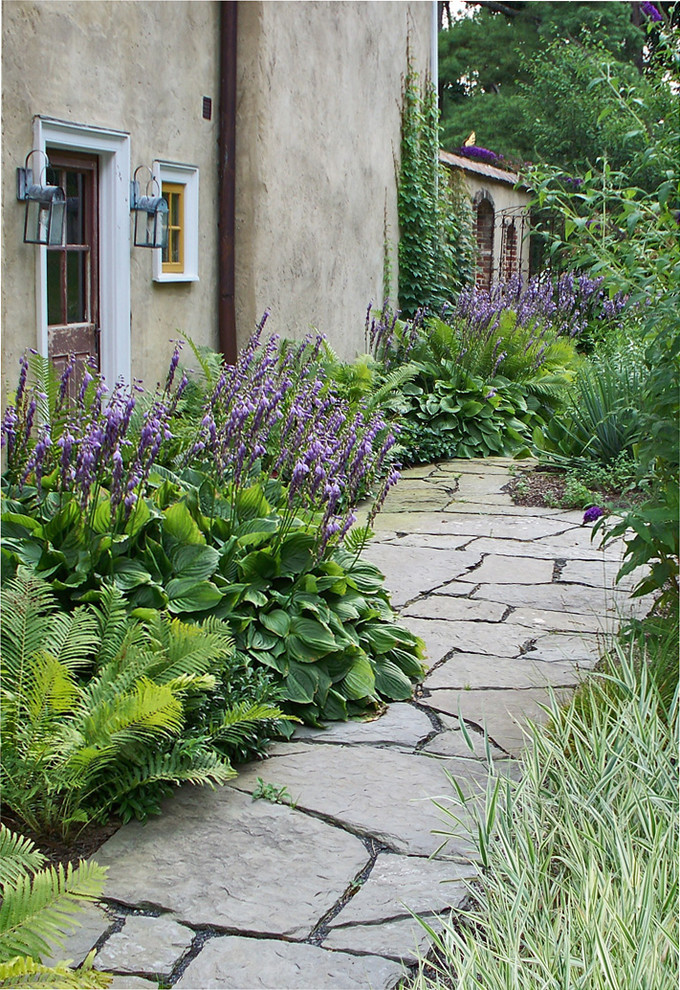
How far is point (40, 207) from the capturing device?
588 centimetres

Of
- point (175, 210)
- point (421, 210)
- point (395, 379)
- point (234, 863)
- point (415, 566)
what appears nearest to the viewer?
point (234, 863)

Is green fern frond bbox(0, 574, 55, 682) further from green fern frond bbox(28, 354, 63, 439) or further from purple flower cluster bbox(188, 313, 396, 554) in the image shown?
green fern frond bbox(28, 354, 63, 439)

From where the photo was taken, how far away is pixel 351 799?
11.3ft

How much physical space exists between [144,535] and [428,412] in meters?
5.89

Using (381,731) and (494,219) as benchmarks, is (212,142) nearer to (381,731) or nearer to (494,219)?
(381,731)

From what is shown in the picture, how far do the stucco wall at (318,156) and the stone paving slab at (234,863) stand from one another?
5.60 meters

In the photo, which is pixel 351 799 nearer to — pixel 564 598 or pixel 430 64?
pixel 564 598

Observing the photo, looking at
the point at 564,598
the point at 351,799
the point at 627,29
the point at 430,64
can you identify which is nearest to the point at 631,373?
the point at 564,598

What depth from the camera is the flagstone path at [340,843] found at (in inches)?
104

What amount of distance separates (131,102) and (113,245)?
0.96 m

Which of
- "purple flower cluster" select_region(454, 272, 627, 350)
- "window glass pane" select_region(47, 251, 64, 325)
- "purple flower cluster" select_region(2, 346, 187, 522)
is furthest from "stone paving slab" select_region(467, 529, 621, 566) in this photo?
"purple flower cluster" select_region(454, 272, 627, 350)

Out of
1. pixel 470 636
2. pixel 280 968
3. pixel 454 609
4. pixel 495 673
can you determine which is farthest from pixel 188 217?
pixel 280 968

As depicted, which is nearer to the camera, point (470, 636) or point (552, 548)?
point (470, 636)

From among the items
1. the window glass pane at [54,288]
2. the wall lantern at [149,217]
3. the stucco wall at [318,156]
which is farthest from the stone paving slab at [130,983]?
the stucco wall at [318,156]
